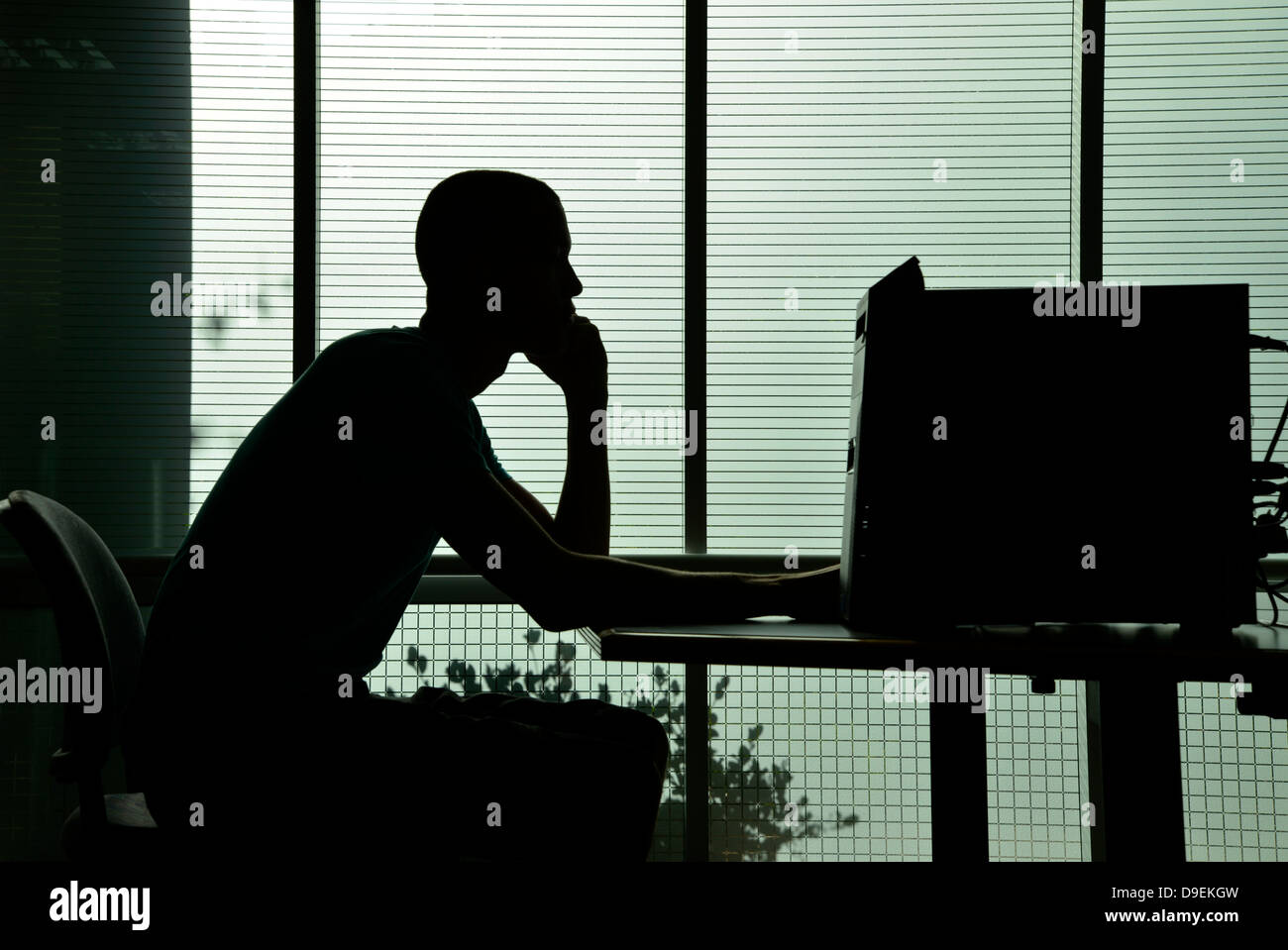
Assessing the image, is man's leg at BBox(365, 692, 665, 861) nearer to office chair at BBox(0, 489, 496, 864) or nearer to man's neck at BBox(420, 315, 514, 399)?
office chair at BBox(0, 489, 496, 864)

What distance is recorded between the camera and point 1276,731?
2182 millimetres

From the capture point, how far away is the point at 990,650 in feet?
3.09

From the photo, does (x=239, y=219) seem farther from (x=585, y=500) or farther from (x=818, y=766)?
(x=818, y=766)

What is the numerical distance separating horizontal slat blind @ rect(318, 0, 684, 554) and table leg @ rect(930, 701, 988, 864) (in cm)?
125

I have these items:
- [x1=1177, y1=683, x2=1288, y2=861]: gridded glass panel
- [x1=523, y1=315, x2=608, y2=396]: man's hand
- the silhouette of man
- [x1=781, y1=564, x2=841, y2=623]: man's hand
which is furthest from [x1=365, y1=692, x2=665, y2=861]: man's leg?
[x1=1177, y1=683, x2=1288, y2=861]: gridded glass panel

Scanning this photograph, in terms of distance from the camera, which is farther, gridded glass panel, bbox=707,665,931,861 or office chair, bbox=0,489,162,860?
gridded glass panel, bbox=707,665,931,861

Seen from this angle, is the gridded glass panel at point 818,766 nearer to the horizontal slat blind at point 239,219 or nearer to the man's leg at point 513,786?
the man's leg at point 513,786

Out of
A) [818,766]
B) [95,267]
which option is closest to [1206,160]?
[818,766]

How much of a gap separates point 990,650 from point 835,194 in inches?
63.9

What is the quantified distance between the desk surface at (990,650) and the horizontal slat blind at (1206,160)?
4.87 feet

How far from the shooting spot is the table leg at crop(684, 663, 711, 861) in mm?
2211

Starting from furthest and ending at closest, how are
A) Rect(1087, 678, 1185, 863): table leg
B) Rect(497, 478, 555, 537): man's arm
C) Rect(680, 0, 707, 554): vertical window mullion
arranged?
1. Rect(680, 0, 707, 554): vertical window mullion
2. Rect(497, 478, 555, 537): man's arm
3. Rect(1087, 678, 1185, 863): table leg

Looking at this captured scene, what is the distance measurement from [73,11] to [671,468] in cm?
188

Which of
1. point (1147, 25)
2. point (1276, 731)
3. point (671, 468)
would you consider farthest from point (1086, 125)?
point (1276, 731)
